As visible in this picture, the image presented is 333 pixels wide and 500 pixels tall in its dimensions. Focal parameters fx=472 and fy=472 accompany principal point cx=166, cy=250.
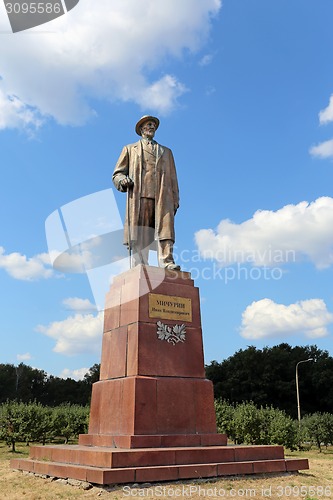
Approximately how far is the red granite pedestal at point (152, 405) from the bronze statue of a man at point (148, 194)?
0.71 metres

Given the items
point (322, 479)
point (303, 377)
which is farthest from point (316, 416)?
point (303, 377)

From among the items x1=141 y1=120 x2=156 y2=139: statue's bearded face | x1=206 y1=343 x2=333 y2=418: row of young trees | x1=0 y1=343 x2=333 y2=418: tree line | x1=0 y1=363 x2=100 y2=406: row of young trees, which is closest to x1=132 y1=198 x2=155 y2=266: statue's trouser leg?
x1=141 y1=120 x2=156 y2=139: statue's bearded face

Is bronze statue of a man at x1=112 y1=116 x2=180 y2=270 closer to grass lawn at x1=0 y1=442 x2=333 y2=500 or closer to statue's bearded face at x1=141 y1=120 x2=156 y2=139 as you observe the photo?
statue's bearded face at x1=141 y1=120 x2=156 y2=139

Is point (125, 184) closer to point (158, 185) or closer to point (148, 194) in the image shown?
point (148, 194)

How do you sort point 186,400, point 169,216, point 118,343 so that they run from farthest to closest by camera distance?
point 169,216 → point 118,343 → point 186,400

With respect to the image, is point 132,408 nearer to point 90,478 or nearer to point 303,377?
point 90,478

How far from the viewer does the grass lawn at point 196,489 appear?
222 inches

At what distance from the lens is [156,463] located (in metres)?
6.26

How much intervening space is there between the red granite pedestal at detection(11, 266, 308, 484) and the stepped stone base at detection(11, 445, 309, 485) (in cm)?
1

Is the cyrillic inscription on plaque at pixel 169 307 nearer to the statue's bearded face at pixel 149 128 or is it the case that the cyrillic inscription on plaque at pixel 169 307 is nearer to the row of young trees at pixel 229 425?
the statue's bearded face at pixel 149 128

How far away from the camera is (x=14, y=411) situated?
19.4 m

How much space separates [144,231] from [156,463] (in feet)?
15.1

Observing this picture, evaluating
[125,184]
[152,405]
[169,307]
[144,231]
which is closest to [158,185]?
[125,184]

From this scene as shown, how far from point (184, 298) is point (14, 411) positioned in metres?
13.8
